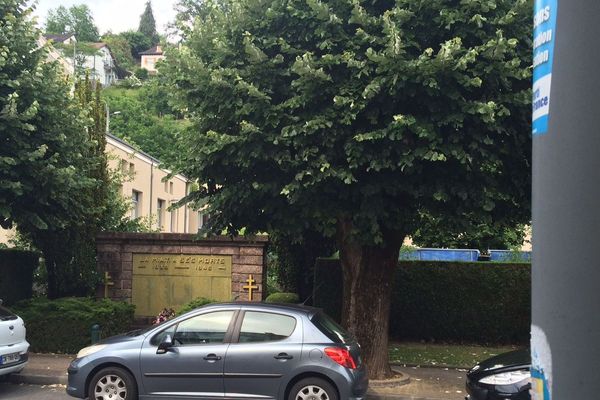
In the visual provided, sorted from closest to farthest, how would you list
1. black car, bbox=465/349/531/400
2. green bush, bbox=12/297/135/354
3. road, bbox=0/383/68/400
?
black car, bbox=465/349/531/400, road, bbox=0/383/68/400, green bush, bbox=12/297/135/354

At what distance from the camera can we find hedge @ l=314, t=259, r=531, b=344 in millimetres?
14602

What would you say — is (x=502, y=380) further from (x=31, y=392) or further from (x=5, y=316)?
(x=5, y=316)

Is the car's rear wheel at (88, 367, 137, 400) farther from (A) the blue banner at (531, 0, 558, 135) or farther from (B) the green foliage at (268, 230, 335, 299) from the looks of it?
(B) the green foliage at (268, 230, 335, 299)

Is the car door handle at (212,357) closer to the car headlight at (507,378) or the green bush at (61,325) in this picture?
the car headlight at (507,378)

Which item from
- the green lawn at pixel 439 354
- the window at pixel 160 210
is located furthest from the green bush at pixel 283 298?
the window at pixel 160 210

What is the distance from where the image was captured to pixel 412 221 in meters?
9.59

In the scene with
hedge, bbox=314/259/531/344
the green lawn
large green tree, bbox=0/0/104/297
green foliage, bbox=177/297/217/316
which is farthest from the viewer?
hedge, bbox=314/259/531/344

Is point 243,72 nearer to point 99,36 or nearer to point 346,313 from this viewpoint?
point 346,313

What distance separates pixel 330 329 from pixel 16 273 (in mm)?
10430

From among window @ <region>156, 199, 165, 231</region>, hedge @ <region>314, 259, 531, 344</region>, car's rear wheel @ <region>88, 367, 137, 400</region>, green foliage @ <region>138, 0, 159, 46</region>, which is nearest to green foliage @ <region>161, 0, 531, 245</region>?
car's rear wheel @ <region>88, 367, 137, 400</region>

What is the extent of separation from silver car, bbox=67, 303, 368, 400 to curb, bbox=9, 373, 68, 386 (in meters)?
2.40

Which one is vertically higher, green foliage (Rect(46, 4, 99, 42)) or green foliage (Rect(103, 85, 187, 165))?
green foliage (Rect(46, 4, 99, 42))

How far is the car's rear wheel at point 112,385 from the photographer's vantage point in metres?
7.92

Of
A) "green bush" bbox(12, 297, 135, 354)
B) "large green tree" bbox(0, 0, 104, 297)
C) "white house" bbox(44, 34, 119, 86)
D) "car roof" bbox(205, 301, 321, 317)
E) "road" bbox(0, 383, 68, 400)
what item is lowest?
"road" bbox(0, 383, 68, 400)
